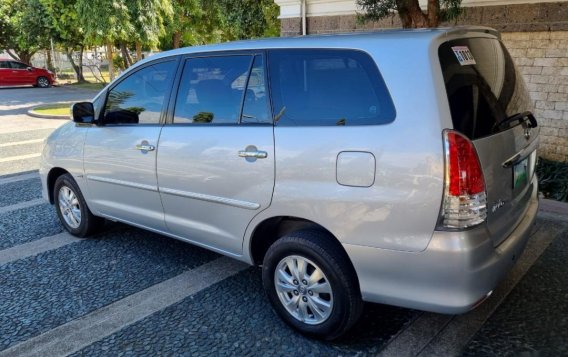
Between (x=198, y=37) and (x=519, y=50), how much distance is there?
15673mm

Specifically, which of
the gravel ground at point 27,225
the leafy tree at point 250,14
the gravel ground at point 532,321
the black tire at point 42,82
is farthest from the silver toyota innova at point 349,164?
the black tire at point 42,82

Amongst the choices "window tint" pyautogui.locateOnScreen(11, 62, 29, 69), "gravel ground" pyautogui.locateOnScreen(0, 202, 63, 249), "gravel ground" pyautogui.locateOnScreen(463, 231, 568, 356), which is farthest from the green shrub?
"window tint" pyautogui.locateOnScreen(11, 62, 29, 69)

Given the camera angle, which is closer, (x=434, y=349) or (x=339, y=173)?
(x=339, y=173)

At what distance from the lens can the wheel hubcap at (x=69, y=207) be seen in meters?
4.56

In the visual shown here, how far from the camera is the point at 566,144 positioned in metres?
6.61

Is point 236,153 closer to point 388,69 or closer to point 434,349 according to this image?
point 388,69

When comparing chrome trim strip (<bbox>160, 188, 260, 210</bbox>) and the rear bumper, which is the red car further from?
the rear bumper

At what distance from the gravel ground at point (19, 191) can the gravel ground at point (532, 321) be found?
18.1 ft

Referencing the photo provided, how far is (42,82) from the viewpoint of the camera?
25.5m

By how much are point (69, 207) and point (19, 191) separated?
2.23 metres

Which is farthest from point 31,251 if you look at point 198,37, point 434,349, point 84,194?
point 198,37

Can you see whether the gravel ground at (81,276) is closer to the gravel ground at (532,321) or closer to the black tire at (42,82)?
the gravel ground at (532,321)

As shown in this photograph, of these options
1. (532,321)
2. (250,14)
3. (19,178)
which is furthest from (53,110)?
(532,321)

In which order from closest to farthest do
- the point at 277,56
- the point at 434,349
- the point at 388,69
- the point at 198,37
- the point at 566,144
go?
1. the point at 388,69
2. the point at 434,349
3. the point at 277,56
4. the point at 566,144
5. the point at 198,37
